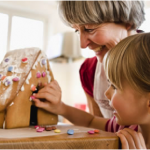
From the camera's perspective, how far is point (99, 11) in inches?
28.2

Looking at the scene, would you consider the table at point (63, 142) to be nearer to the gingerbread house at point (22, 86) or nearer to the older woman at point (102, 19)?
the gingerbread house at point (22, 86)

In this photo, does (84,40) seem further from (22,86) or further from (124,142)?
(124,142)

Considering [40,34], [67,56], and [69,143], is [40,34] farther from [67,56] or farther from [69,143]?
[69,143]

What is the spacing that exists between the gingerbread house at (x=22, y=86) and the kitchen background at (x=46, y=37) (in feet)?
7.07

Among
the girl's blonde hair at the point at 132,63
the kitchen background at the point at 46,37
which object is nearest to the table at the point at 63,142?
the girl's blonde hair at the point at 132,63

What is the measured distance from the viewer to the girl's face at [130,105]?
542 mm

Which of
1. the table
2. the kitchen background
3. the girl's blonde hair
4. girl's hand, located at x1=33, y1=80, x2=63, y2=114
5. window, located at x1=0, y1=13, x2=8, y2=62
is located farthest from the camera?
window, located at x1=0, y1=13, x2=8, y2=62

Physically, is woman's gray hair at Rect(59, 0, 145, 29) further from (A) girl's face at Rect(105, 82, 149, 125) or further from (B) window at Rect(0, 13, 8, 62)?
(B) window at Rect(0, 13, 8, 62)

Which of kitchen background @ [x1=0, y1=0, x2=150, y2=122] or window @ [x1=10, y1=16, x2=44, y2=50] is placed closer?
kitchen background @ [x1=0, y1=0, x2=150, y2=122]

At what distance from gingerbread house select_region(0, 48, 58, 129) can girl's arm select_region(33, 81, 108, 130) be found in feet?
0.07

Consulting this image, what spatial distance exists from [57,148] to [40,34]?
3102mm

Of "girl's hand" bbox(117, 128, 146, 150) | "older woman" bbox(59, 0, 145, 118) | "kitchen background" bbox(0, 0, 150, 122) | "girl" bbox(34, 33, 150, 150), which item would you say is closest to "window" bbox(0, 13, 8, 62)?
"kitchen background" bbox(0, 0, 150, 122)

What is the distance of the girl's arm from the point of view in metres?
0.66

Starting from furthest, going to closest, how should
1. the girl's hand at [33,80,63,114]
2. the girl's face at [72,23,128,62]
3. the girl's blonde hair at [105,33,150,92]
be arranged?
the girl's face at [72,23,128,62]
the girl's hand at [33,80,63,114]
the girl's blonde hair at [105,33,150,92]
